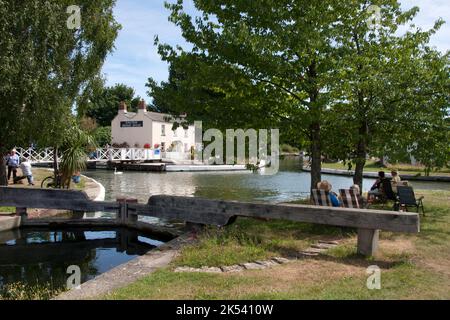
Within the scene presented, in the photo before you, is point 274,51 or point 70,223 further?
point 70,223

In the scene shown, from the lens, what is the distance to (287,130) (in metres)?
11.1

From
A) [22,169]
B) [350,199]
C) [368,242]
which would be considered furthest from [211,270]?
[22,169]

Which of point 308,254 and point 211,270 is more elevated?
point 308,254

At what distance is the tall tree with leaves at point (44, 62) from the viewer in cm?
1260

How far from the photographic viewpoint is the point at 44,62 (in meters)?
13.3

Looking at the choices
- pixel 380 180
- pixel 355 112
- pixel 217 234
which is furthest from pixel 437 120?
pixel 217 234

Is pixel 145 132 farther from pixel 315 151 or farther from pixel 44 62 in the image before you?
pixel 315 151

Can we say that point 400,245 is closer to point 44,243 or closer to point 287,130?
point 287,130

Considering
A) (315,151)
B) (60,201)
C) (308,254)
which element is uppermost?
(315,151)

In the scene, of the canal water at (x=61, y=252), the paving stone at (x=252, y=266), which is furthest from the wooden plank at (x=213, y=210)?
the paving stone at (x=252, y=266)

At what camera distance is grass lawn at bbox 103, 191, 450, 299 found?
5168 mm

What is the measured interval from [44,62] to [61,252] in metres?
6.75

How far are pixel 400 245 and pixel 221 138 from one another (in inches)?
214

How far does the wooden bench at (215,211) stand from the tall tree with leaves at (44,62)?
2755 millimetres
